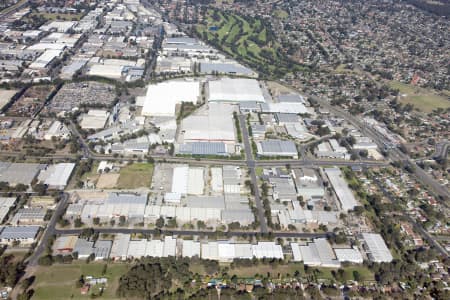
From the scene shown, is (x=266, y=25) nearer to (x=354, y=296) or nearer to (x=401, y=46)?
(x=401, y=46)

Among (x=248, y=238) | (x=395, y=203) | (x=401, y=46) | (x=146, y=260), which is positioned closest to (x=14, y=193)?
(x=146, y=260)

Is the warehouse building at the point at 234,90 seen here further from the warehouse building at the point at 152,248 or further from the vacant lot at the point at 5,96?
the vacant lot at the point at 5,96

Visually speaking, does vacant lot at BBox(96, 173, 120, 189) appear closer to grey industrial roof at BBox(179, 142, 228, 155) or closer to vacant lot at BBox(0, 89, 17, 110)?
grey industrial roof at BBox(179, 142, 228, 155)

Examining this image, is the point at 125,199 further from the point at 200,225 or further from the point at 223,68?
the point at 223,68

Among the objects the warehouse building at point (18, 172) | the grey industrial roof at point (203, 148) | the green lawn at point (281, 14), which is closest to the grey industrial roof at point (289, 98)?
the grey industrial roof at point (203, 148)

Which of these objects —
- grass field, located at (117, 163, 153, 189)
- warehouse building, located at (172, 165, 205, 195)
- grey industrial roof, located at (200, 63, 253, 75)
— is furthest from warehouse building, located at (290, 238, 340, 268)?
grey industrial roof, located at (200, 63, 253, 75)

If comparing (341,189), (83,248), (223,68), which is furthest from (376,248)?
(223,68)
